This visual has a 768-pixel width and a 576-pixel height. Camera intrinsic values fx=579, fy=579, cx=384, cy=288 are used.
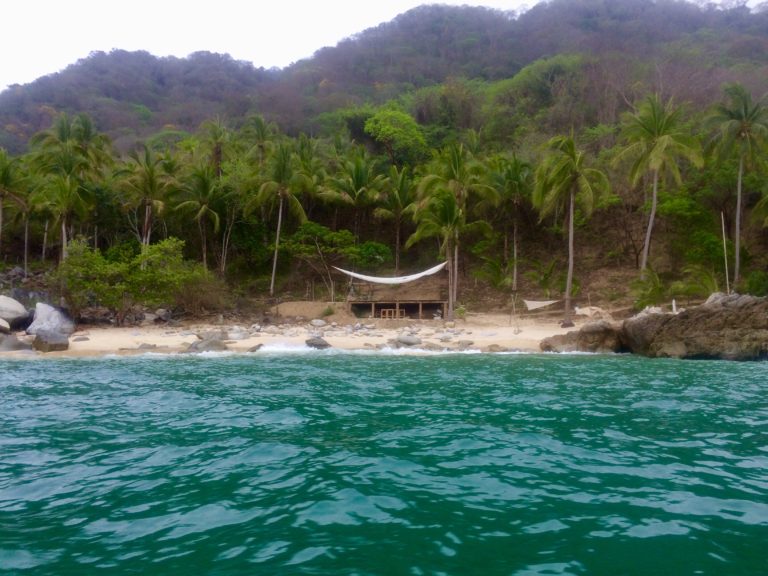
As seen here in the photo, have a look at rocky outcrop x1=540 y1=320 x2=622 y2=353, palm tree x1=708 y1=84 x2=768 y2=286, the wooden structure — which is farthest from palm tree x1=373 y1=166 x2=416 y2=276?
rocky outcrop x1=540 y1=320 x2=622 y2=353

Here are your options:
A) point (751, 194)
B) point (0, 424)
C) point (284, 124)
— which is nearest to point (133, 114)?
point (284, 124)

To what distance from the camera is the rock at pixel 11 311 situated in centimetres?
1973

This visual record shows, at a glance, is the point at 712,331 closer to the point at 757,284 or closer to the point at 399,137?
the point at 757,284

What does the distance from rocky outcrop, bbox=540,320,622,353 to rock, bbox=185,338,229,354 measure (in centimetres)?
936

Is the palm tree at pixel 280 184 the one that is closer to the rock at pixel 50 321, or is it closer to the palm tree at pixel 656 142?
the rock at pixel 50 321

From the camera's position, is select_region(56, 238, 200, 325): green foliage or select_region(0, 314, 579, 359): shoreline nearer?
select_region(0, 314, 579, 359): shoreline

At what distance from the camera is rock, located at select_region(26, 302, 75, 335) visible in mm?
19469

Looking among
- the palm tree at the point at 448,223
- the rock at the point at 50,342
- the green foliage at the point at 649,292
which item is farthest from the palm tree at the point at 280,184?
the green foliage at the point at 649,292

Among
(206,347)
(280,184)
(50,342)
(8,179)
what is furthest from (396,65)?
(50,342)

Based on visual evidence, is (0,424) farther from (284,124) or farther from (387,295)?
(284,124)

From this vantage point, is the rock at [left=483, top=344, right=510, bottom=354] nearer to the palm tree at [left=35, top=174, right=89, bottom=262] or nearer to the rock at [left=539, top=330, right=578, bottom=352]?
the rock at [left=539, top=330, right=578, bottom=352]

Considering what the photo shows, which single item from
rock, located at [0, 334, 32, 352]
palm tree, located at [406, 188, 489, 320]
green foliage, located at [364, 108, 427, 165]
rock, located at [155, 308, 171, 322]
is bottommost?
rock, located at [0, 334, 32, 352]

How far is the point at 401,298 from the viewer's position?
29.8 metres

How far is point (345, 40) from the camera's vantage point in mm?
88375
